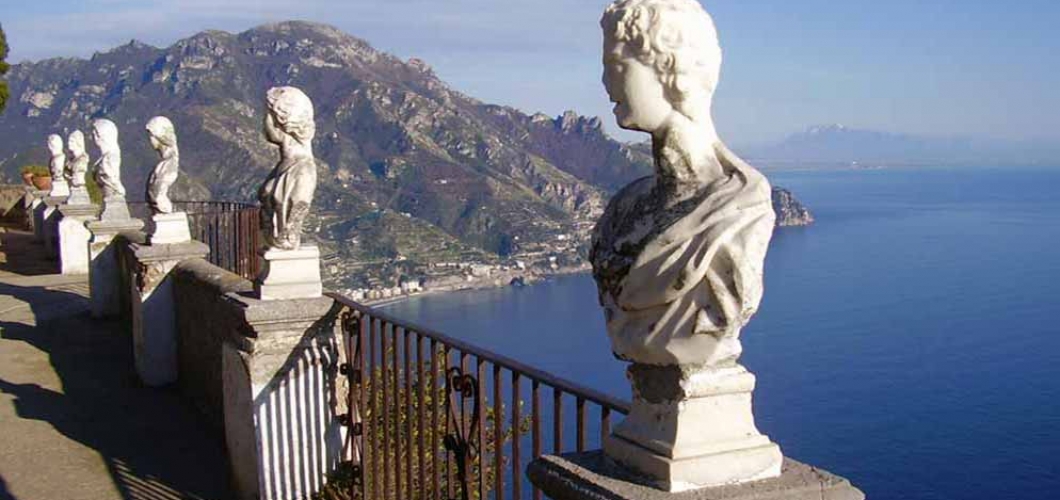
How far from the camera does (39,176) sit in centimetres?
2191

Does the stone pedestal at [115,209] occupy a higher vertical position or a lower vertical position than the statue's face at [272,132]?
lower

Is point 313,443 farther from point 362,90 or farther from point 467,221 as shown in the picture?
point 362,90

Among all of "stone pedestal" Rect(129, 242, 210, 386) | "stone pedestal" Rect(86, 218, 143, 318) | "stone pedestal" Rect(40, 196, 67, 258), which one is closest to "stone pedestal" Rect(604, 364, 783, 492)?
"stone pedestal" Rect(129, 242, 210, 386)

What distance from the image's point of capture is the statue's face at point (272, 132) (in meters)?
Result: 5.46

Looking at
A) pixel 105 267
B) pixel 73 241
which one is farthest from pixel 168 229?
pixel 73 241

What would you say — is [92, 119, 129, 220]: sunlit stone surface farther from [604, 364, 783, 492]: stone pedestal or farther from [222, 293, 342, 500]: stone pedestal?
[604, 364, 783, 492]: stone pedestal

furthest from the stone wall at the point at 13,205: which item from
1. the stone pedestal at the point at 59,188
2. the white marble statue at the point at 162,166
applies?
the white marble statue at the point at 162,166

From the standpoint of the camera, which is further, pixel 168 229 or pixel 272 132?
pixel 168 229

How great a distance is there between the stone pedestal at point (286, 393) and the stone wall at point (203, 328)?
0.74m

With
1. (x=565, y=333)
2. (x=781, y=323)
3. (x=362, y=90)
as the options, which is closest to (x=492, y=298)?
(x=565, y=333)

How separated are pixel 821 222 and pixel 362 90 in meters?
56.4

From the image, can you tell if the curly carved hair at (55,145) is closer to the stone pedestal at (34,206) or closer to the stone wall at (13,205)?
the stone pedestal at (34,206)

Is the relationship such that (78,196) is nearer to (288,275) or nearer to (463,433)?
(288,275)

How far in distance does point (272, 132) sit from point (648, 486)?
12.5ft
